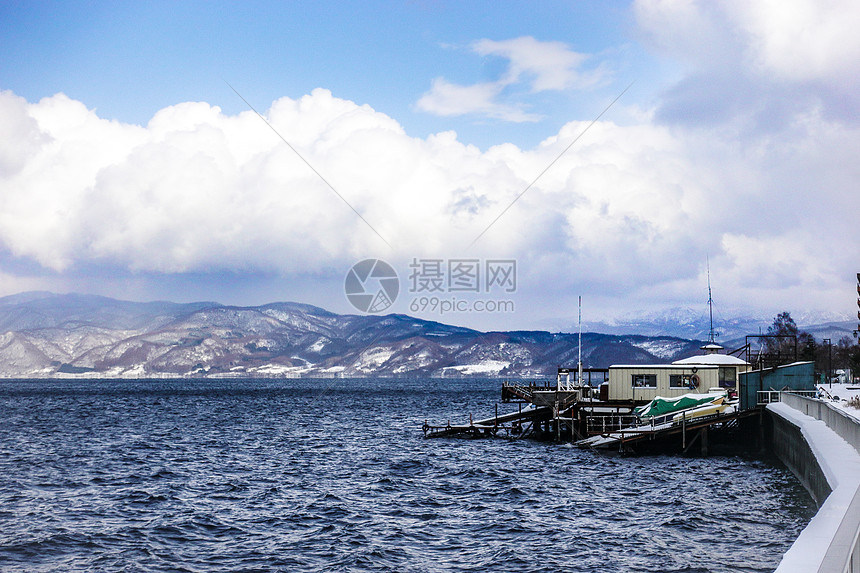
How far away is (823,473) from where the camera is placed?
80.5 feet

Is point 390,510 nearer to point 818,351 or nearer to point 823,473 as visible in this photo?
point 823,473

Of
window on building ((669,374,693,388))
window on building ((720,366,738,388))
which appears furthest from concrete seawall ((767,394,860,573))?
window on building ((720,366,738,388))

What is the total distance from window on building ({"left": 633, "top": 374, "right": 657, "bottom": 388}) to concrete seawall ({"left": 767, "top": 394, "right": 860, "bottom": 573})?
9585 millimetres

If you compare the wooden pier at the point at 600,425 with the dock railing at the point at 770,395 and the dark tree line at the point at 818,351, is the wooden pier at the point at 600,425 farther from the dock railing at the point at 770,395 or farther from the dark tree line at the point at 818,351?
the dark tree line at the point at 818,351

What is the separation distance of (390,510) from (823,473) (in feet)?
55.1

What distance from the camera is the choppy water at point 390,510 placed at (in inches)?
981

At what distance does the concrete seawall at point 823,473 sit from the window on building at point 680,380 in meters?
7.66

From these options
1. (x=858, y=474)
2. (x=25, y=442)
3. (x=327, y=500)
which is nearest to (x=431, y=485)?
(x=327, y=500)

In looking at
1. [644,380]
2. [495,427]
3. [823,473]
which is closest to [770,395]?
[644,380]

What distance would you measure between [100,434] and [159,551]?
51749mm

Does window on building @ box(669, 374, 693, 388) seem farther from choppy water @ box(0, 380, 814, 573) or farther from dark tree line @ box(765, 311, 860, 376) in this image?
dark tree line @ box(765, 311, 860, 376)

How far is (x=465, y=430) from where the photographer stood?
65500 millimetres

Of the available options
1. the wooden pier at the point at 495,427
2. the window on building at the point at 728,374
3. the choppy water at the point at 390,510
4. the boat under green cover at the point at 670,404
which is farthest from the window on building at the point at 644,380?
the window on building at the point at 728,374

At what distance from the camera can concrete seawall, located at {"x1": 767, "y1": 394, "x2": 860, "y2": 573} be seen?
8.42 meters
